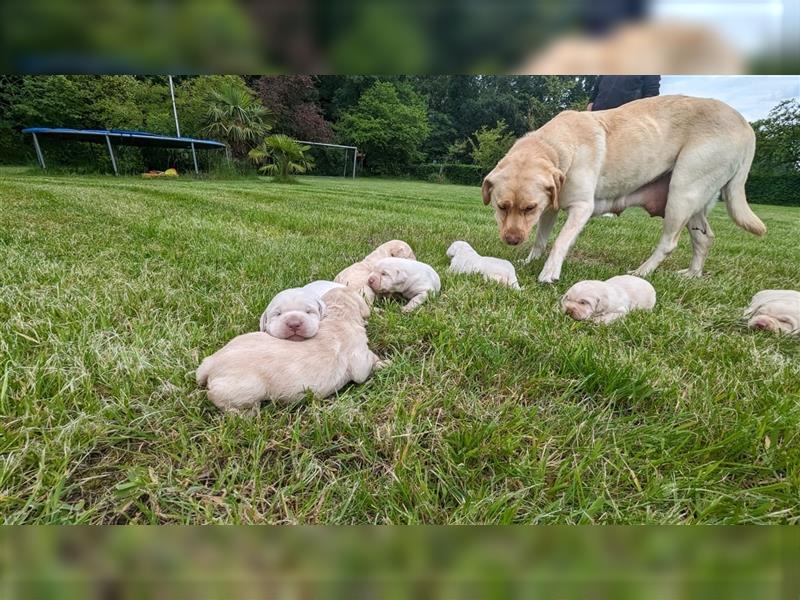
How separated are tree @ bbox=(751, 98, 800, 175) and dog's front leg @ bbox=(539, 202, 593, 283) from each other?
1.58 m

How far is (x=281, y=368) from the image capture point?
1203 millimetres

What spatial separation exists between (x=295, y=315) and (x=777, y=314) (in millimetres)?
2421

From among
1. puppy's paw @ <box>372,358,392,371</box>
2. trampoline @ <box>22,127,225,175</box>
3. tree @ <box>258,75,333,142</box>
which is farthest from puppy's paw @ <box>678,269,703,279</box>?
trampoline @ <box>22,127,225,175</box>

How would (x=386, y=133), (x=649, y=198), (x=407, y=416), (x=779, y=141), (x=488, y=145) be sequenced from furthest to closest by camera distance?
1. (x=386, y=133)
2. (x=488, y=145)
3. (x=779, y=141)
4. (x=649, y=198)
5. (x=407, y=416)

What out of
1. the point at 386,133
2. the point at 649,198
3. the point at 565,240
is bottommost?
the point at 565,240

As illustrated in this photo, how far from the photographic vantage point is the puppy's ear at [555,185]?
2777 millimetres

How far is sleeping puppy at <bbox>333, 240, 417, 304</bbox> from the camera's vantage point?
2.20 m

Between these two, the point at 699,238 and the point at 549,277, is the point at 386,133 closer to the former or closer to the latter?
the point at 699,238

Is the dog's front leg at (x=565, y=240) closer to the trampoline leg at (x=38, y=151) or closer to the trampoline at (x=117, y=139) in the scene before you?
the trampoline at (x=117, y=139)

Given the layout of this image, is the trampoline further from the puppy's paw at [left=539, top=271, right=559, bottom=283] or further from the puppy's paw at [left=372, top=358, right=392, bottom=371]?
the puppy's paw at [left=539, top=271, right=559, bottom=283]

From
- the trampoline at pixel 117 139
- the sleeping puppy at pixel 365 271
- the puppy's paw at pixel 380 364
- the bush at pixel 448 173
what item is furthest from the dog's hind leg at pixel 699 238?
the trampoline at pixel 117 139

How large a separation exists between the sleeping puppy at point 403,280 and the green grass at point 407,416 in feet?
0.39

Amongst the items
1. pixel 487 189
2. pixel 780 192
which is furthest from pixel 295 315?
pixel 780 192
